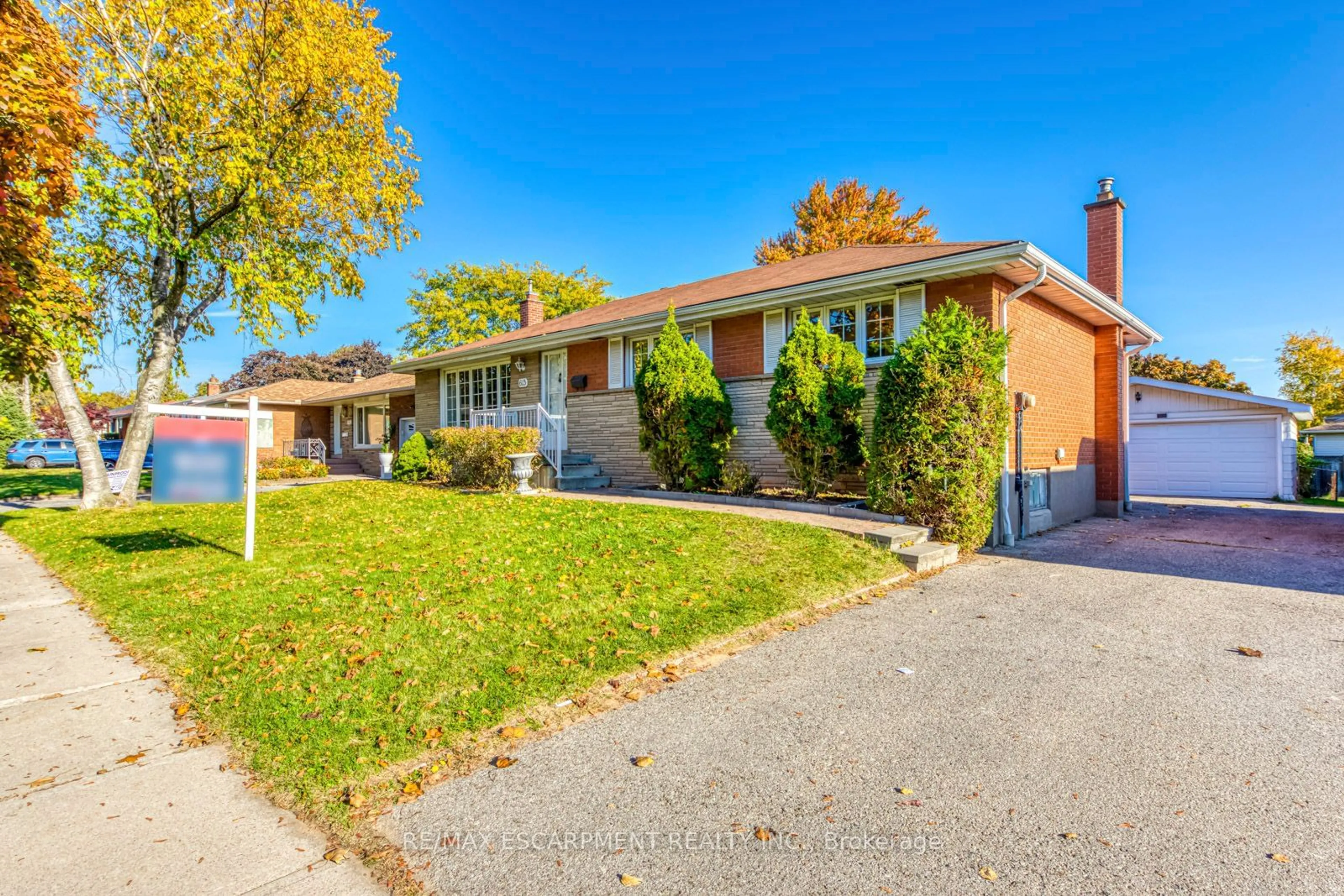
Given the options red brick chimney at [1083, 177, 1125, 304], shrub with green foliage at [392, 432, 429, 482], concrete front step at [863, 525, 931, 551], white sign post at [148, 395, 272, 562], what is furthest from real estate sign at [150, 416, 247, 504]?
red brick chimney at [1083, 177, 1125, 304]

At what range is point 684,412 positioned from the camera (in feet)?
36.0

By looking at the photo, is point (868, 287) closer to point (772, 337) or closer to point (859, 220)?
point (772, 337)

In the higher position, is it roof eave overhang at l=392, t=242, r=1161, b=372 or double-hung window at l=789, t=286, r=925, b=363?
roof eave overhang at l=392, t=242, r=1161, b=372

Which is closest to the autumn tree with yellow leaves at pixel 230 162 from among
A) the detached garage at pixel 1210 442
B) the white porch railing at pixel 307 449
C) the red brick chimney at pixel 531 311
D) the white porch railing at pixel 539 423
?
the white porch railing at pixel 539 423

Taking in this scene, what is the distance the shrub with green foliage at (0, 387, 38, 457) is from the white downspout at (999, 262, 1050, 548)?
3925 centimetres

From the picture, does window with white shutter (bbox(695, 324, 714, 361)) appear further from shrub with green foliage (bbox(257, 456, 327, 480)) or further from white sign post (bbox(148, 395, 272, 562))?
shrub with green foliage (bbox(257, 456, 327, 480))

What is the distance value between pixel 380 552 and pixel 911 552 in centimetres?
595

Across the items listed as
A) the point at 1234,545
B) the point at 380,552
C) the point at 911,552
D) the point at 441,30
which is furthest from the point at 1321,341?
the point at 380,552

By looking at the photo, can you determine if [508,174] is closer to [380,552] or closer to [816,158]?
[816,158]

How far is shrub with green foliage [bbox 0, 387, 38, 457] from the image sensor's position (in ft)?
92.8

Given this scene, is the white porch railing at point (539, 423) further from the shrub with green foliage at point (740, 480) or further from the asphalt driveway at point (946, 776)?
the asphalt driveway at point (946, 776)

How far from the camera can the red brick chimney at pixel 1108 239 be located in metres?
12.4

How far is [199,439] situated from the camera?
6.01m

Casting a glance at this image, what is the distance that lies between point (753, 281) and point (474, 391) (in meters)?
9.42
